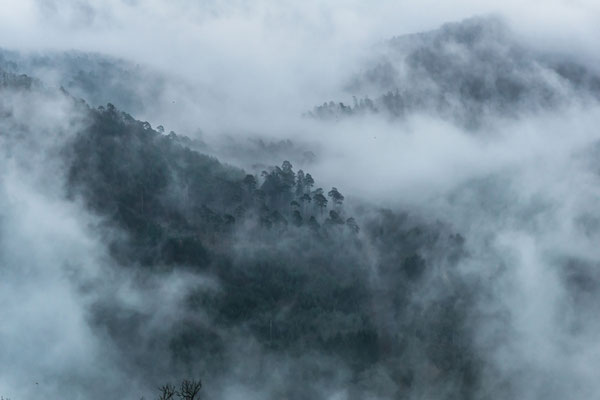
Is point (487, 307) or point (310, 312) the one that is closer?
point (310, 312)

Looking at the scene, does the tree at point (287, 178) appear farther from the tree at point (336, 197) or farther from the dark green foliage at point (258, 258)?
the tree at point (336, 197)

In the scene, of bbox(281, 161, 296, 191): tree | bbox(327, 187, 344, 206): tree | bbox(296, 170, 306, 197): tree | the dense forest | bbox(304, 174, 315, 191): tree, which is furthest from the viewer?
bbox(304, 174, 315, 191): tree

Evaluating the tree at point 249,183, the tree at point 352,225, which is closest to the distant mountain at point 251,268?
the tree at point 249,183

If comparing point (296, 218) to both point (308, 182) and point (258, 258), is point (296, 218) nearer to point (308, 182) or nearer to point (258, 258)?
point (308, 182)

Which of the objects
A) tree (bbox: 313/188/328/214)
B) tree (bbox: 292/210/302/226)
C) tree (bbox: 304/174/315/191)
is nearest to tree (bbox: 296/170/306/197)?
tree (bbox: 304/174/315/191)

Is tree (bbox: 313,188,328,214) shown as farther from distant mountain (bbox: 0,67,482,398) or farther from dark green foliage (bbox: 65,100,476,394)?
dark green foliage (bbox: 65,100,476,394)

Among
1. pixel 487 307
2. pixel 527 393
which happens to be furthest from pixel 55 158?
pixel 527 393

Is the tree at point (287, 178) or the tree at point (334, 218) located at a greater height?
the tree at point (287, 178)

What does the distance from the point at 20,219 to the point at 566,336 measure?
11807 centimetres

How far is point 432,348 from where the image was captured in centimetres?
14700

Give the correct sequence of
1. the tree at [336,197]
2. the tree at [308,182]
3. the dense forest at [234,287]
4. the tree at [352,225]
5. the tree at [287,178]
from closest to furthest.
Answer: the dense forest at [234,287], the tree at [352,225], the tree at [287,178], the tree at [336,197], the tree at [308,182]

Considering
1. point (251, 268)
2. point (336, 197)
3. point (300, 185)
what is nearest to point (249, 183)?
point (300, 185)

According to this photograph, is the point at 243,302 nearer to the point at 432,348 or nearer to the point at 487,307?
the point at 432,348

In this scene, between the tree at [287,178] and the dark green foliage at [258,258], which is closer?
the dark green foliage at [258,258]
